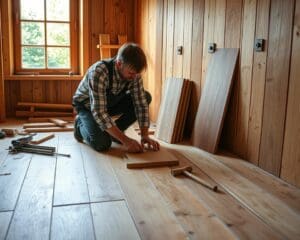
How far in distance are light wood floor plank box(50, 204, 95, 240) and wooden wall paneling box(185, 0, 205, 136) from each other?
1.75 meters

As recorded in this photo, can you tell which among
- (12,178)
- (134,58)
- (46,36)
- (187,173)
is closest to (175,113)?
(134,58)

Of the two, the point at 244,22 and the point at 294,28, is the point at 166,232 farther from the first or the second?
the point at 244,22

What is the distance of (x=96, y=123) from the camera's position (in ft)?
9.55

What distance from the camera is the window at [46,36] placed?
4371mm

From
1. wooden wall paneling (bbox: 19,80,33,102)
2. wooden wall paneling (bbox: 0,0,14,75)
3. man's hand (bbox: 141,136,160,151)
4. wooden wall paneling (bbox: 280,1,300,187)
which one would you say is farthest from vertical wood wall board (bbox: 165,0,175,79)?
wooden wall paneling (bbox: 0,0,14,75)

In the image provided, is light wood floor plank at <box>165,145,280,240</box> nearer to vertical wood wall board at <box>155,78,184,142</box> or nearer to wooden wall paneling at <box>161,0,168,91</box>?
vertical wood wall board at <box>155,78,184,142</box>

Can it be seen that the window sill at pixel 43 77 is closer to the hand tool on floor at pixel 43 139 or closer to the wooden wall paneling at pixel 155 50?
the wooden wall paneling at pixel 155 50

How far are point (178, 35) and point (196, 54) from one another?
1.31 ft

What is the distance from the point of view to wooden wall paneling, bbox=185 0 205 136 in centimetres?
313

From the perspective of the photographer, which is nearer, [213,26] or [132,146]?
[132,146]

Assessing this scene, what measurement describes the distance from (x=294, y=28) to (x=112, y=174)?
1.40 m

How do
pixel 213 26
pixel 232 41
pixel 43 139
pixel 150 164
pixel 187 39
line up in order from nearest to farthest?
pixel 150 164, pixel 232 41, pixel 213 26, pixel 43 139, pixel 187 39

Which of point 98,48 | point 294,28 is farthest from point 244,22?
point 98,48

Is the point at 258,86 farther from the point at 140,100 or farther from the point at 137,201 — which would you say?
the point at 137,201
